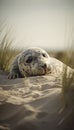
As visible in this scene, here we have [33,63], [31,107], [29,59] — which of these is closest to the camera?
[31,107]

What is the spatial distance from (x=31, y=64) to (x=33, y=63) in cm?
9

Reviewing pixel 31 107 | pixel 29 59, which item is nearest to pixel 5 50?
pixel 29 59

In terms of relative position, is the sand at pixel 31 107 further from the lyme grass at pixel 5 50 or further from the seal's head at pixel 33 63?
the lyme grass at pixel 5 50

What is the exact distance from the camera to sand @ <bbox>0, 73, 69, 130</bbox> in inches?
136

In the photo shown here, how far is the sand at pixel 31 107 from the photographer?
3461 mm

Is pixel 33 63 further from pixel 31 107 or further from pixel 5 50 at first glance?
pixel 31 107

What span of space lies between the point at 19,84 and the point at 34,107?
1.45m

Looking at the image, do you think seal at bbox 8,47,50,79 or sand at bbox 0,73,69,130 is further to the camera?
seal at bbox 8,47,50,79

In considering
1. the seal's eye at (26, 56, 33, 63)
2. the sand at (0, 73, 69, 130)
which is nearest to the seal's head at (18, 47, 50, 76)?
the seal's eye at (26, 56, 33, 63)

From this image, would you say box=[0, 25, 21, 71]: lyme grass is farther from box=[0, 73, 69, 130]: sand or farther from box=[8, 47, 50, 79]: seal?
box=[0, 73, 69, 130]: sand

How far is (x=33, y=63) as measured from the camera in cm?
657

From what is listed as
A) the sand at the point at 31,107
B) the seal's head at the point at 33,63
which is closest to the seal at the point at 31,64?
the seal's head at the point at 33,63

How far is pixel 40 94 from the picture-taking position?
4.36m

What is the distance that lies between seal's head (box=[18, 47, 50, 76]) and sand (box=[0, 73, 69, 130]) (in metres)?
1.40
